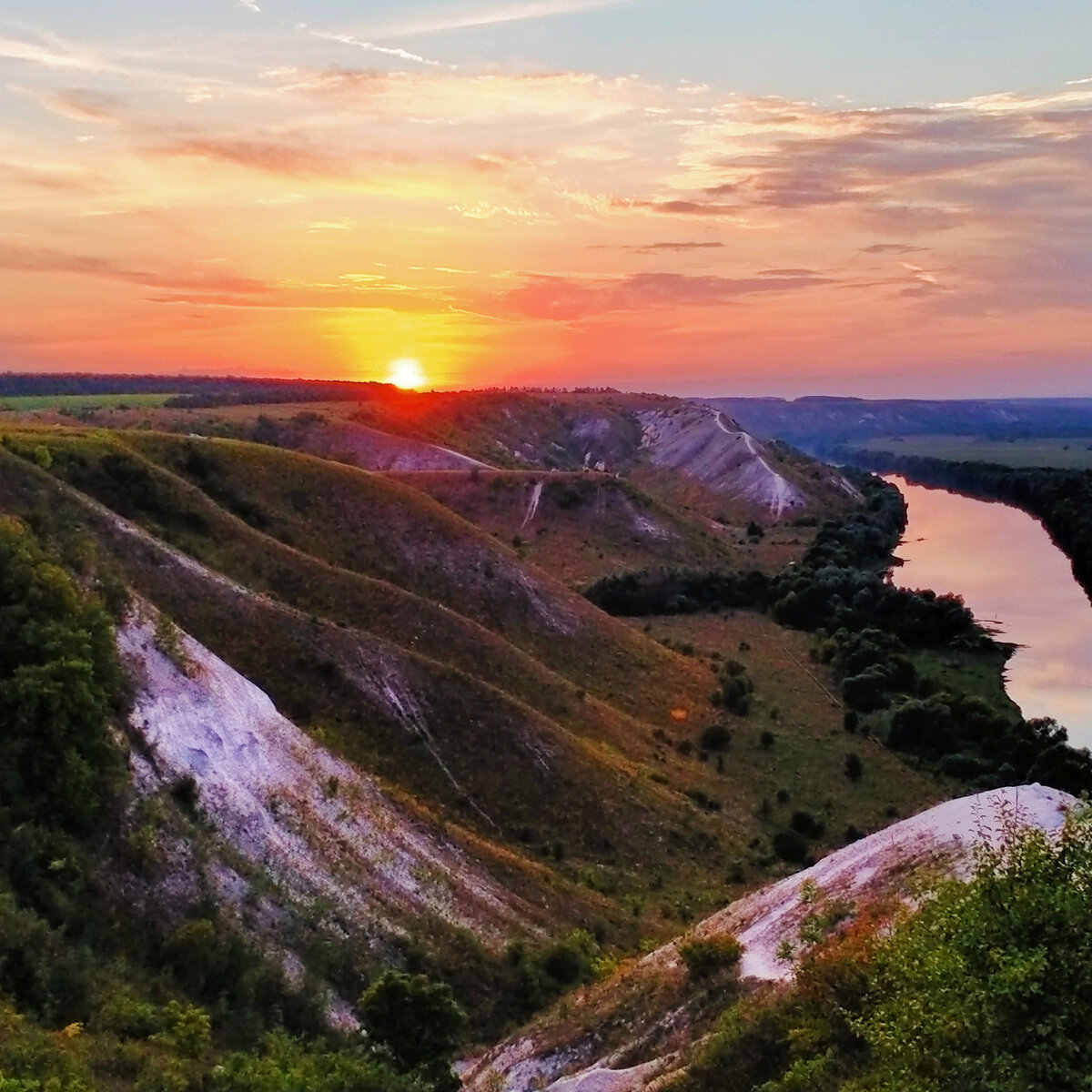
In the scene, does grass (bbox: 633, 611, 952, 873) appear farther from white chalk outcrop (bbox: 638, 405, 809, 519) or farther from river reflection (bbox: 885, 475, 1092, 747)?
white chalk outcrop (bbox: 638, 405, 809, 519)

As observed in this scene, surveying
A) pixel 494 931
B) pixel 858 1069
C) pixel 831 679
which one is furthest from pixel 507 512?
pixel 858 1069

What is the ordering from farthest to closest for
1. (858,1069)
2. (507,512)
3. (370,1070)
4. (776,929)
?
(507,512), (776,929), (370,1070), (858,1069)

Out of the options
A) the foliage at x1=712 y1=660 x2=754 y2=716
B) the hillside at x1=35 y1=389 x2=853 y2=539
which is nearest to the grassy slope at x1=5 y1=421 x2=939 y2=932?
the foliage at x1=712 y1=660 x2=754 y2=716

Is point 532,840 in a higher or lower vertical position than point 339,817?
lower

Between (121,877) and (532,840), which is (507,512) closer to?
(532,840)

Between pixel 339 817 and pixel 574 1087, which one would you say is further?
pixel 339 817

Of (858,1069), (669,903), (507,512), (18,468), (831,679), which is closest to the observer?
(858,1069)

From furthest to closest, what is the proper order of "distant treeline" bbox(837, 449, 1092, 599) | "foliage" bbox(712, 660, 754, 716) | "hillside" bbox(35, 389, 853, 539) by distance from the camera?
1. "distant treeline" bbox(837, 449, 1092, 599)
2. "hillside" bbox(35, 389, 853, 539)
3. "foliage" bbox(712, 660, 754, 716)

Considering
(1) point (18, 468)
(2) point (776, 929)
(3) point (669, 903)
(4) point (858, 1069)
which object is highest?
(1) point (18, 468)
